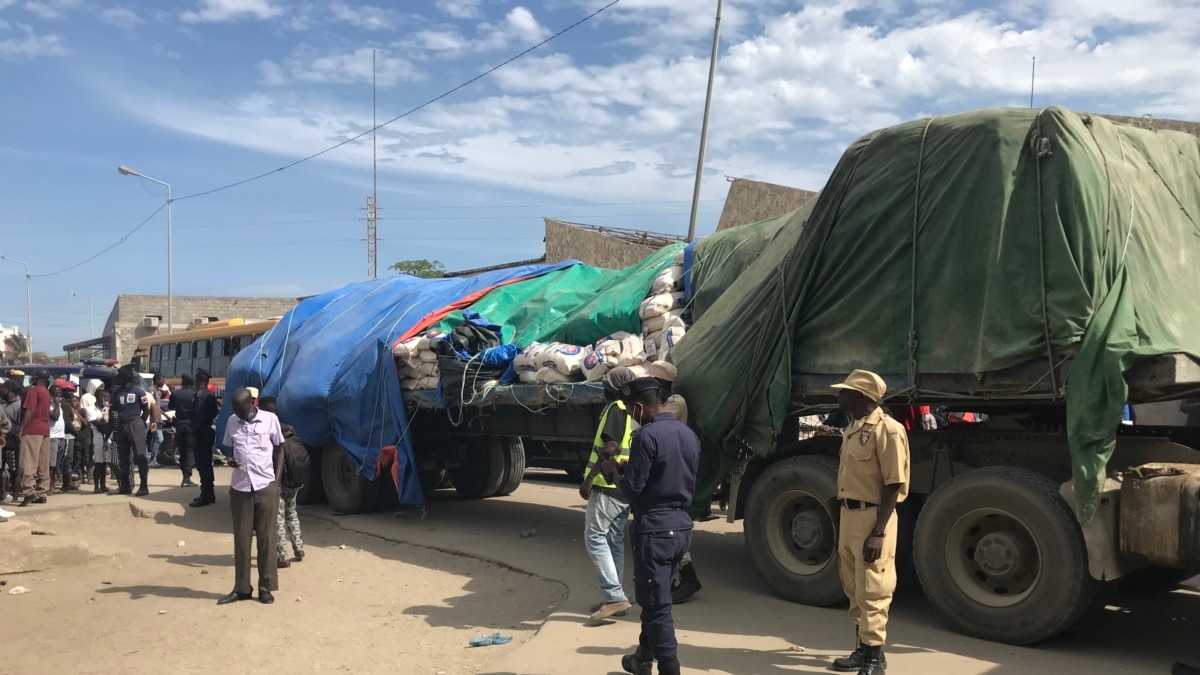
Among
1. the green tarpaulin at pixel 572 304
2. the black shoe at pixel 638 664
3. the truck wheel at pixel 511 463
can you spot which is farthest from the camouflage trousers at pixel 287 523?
the black shoe at pixel 638 664

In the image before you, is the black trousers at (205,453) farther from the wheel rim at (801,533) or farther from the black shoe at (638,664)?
the black shoe at (638,664)

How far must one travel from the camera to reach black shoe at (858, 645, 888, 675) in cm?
513

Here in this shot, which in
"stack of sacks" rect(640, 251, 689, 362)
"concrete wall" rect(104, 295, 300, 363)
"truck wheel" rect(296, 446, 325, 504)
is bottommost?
"truck wheel" rect(296, 446, 325, 504)

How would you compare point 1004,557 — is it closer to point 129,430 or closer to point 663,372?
point 663,372

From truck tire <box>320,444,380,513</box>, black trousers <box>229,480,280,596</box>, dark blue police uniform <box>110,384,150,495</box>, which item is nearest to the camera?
black trousers <box>229,480,280,596</box>

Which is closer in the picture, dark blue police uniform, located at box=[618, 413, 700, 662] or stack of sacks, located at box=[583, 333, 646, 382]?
dark blue police uniform, located at box=[618, 413, 700, 662]

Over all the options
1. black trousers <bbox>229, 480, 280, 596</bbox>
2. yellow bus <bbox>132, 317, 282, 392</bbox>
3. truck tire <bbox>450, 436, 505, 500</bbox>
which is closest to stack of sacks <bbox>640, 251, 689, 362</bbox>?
black trousers <bbox>229, 480, 280, 596</bbox>

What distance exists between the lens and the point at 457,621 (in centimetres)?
705

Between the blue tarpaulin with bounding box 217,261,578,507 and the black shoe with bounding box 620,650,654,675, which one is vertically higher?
the blue tarpaulin with bounding box 217,261,578,507

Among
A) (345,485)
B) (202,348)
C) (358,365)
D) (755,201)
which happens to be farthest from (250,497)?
(202,348)

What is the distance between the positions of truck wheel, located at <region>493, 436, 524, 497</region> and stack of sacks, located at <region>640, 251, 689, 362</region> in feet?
14.6

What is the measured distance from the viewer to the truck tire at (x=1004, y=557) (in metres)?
5.54

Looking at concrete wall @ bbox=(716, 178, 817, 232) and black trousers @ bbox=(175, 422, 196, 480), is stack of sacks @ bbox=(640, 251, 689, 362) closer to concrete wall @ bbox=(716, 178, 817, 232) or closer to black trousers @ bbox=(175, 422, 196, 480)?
black trousers @ bbox=(175, 422, 196, 480)

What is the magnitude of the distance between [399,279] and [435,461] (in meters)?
2.74
